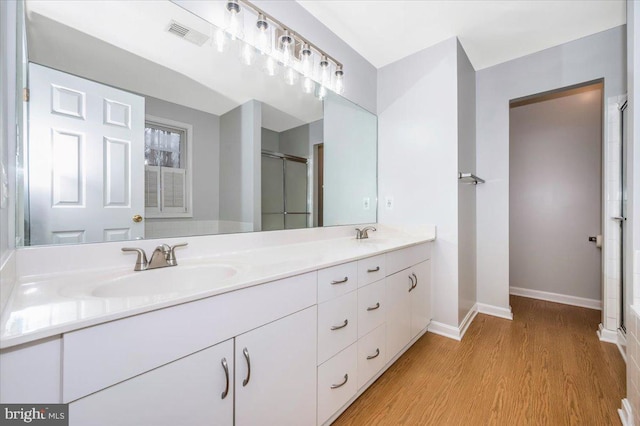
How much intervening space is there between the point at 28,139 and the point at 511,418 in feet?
7.94

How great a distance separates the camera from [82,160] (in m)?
0.99

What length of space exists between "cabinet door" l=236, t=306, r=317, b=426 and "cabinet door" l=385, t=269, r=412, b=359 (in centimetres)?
70

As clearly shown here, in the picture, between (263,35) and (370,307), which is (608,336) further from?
(263,35)

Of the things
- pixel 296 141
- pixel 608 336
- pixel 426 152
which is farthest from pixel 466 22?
pixel 608 336

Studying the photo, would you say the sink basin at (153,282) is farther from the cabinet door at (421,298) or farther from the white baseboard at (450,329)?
the white baseboard at (450,329)

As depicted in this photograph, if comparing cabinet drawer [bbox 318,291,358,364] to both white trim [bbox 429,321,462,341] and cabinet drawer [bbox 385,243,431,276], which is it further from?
white trim [bbox 429,321,462,341]

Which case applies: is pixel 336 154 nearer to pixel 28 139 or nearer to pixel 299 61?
pixel 299 61

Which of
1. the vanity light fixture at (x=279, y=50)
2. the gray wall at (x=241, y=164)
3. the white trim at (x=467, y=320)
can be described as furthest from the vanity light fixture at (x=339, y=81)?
the white trim at (x=467, y=320)

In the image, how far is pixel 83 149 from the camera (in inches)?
39.1

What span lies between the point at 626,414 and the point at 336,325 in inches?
59.0

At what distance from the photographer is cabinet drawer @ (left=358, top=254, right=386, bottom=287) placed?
138 cm

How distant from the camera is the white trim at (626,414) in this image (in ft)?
3.98

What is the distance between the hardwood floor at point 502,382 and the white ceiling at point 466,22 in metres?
2.51

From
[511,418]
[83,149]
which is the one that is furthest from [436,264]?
[83,149]
